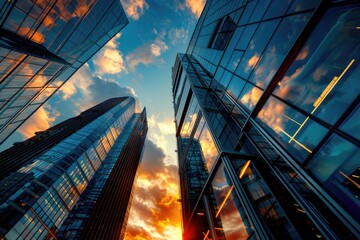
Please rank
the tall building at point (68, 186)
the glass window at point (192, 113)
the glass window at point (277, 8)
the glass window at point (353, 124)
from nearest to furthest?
the glass window at point (353, 124) < the glass window at point (277, 8) < the glass window at point (192, 113) < the tall building at point (68, 186)

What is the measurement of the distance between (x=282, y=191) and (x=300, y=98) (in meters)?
4.27

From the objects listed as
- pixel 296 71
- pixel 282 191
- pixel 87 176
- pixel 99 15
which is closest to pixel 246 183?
pixel 282 191

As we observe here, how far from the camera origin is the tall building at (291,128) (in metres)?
4.65

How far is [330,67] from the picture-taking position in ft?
17.4

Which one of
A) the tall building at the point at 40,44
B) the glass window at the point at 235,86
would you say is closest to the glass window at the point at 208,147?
the glass window at the point at 235,86

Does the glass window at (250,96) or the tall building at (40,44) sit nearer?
the glass window at (250,96)

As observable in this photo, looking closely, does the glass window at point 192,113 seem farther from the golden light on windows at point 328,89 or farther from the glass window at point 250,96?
the golden light on windows at point 328,89

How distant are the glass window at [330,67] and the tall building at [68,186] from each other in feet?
162

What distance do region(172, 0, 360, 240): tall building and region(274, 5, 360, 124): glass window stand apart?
0.03m

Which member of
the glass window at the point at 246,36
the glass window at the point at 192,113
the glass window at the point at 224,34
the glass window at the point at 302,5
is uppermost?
the glass window at the point at 224,34

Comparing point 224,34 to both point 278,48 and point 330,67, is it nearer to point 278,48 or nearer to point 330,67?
point 278,48

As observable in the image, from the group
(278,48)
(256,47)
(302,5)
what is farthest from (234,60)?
(302,5)

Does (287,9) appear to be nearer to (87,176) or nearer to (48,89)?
(48,89)

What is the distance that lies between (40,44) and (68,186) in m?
46.8
